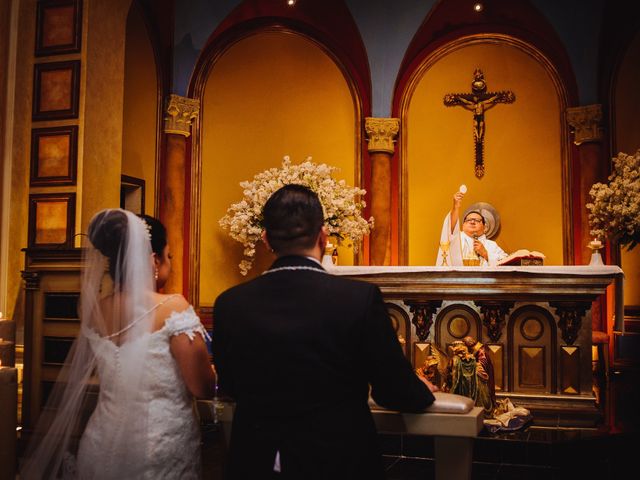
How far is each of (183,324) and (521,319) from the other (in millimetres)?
3870

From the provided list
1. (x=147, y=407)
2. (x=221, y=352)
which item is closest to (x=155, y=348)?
(x=147, y=407)

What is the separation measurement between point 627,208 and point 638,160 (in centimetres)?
50

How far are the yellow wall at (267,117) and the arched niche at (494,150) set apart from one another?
879mm

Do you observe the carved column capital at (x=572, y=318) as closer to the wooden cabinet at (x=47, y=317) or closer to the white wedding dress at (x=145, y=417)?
the wooden cabinet at (x=47, y=317)

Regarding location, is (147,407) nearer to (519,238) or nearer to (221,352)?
(221,352)

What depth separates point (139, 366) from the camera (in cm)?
244

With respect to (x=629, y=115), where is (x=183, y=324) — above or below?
below

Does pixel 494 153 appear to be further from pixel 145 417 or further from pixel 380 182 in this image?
pixel 145 417

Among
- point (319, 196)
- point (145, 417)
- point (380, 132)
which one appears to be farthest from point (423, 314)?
point (380, 132)

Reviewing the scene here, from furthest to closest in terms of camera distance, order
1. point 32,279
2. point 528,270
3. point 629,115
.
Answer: point 629,115
point 528,270
point 32,279

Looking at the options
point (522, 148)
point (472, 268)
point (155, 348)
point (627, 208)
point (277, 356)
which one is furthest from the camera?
point (522, 148)

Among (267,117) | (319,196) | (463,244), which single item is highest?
(267,117)

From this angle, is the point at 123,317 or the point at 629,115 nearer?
the point at 123,317

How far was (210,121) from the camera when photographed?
29.8ft
